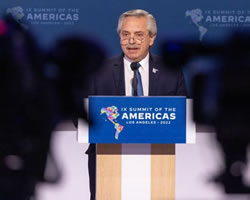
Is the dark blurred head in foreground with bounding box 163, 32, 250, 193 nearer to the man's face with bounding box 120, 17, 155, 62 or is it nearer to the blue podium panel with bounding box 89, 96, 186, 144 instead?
the man's face with bounding box 120, 17, 155, 62

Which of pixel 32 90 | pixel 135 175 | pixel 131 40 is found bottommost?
pixel 135 175

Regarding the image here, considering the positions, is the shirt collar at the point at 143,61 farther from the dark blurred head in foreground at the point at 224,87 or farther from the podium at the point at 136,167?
the podium at the point at 136,167

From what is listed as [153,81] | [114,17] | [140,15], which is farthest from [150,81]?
[114,17]

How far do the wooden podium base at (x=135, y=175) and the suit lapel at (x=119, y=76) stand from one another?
2.93 ft

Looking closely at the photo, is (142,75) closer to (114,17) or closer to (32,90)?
(114,17)

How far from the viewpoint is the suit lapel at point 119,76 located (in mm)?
4438

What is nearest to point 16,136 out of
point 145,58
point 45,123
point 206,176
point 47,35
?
point 45,123

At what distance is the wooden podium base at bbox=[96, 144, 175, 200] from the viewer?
368 centimetres

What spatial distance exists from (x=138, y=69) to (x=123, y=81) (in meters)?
0.22

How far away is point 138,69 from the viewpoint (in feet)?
14.1

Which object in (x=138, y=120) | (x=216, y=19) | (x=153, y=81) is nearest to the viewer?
(x=138, y=120)

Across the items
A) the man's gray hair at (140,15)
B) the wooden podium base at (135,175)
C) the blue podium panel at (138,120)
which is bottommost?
the wooden podium base at (135,175)

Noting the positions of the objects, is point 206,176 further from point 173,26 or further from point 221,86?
point 173,26

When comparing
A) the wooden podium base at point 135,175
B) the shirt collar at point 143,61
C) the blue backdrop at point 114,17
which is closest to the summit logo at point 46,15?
the blue backdrop at point 114,17
